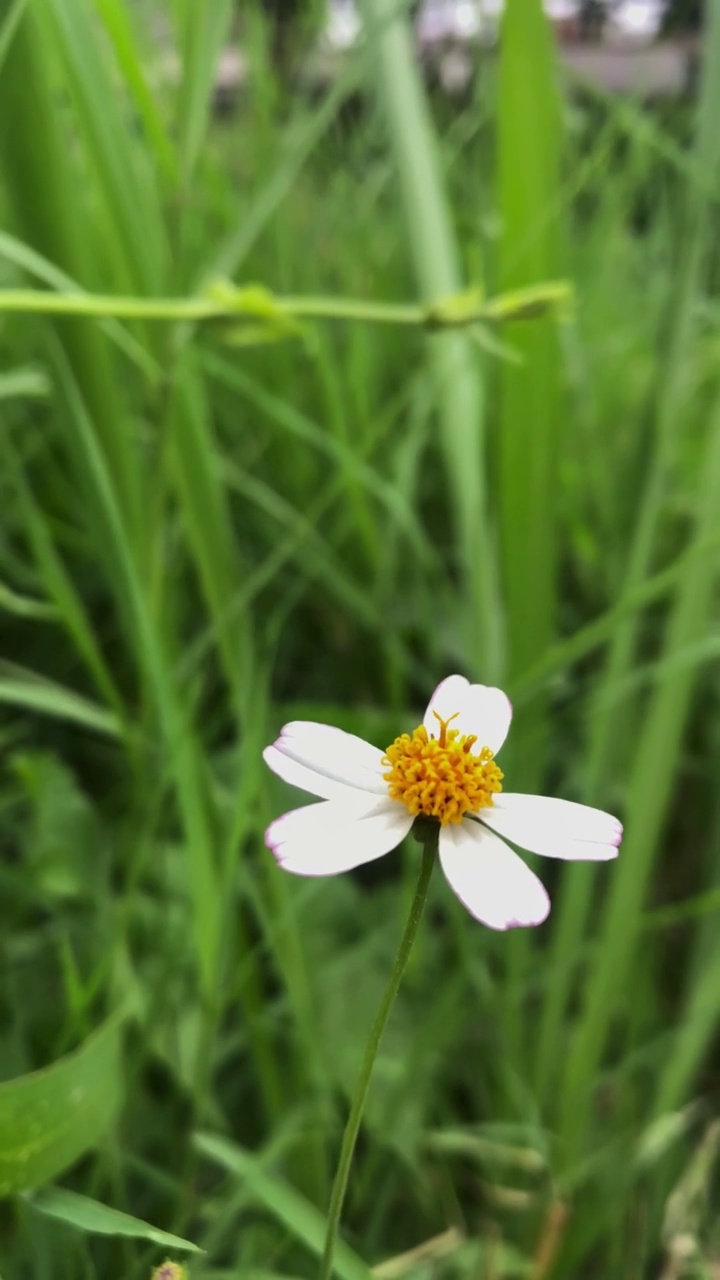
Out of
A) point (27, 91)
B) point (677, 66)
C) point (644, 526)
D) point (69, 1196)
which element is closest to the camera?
point (69, 1196)

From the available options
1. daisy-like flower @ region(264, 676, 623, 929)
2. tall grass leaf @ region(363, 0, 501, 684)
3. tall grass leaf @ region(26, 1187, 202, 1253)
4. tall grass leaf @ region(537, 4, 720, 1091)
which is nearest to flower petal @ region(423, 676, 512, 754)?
daisy-like flower @ region(264, 676, 623, 929)

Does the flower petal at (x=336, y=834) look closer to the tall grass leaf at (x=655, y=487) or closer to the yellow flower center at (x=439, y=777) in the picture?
the yellow flower center at (x=439, y=777)

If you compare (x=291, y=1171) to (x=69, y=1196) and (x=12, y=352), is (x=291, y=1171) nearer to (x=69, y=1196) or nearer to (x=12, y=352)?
(x=69, y=1196)

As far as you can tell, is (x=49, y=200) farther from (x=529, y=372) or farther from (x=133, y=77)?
(x=529, y=372)

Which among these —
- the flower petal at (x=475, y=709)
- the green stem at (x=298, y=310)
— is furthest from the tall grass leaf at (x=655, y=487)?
the flower petal at (x=475, y=709)

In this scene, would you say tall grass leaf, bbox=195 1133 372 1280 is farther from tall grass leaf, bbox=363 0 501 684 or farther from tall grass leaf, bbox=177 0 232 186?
tall grass leaf, bbox=177 0 232 186

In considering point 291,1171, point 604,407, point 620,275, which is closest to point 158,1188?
point 291,1171
